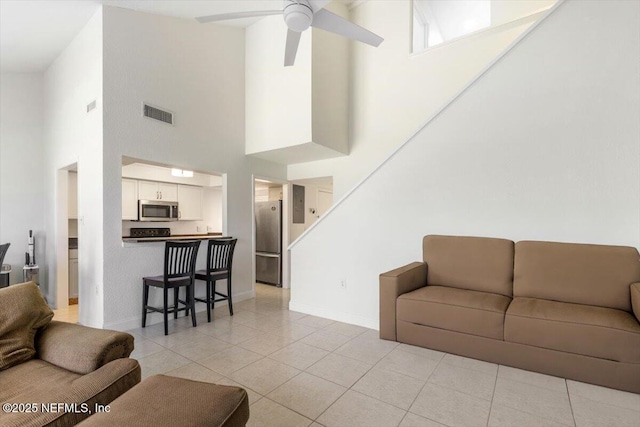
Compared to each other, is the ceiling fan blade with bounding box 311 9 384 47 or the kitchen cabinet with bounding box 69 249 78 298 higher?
the ceiling fan blade with bounding box 311 9 384 47

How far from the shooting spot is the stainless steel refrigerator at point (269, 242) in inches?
221

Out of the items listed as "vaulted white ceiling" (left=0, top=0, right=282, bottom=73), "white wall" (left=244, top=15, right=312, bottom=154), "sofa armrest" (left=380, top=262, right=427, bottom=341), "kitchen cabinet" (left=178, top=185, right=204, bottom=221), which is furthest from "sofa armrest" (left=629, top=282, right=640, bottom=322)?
"kitchen cabinet" (left=178, top=185, right=204, bottom=221)

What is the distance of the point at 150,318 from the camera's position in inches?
139

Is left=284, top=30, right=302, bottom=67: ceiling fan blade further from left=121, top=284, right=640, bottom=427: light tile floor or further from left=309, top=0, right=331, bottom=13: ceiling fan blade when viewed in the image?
left=121, top=284, right=640, bottom=427: light tile floor

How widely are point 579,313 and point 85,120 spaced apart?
204 inches

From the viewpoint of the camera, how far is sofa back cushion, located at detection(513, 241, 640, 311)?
2328 millimetres

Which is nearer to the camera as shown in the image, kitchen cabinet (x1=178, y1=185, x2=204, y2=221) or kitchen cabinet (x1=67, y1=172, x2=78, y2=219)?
kitchen cabinet (x1=67, y1=172, x2=78, y2=219)

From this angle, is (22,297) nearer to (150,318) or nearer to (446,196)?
(150,318)

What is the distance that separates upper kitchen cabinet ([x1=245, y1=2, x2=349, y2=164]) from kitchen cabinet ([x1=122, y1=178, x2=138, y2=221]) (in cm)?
239

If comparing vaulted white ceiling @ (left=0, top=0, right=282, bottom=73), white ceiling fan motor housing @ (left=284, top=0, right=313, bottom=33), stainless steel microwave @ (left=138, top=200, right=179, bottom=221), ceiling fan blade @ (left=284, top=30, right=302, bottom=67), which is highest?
vaulted white ceiling @ (left=0, top=0, right=282, bottom=73)

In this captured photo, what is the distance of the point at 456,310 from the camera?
8.30ft

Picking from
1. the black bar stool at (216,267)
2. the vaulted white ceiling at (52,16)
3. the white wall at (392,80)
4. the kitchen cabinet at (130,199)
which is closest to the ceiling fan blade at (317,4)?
the vaulted white ceiling at (52,16)

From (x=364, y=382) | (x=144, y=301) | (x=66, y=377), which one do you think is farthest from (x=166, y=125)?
(x=364, y=382)

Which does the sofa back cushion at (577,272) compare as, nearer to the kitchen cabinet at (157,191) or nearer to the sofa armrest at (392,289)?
the sofa armrest at (392,289)
